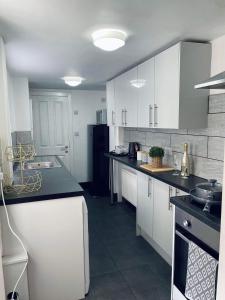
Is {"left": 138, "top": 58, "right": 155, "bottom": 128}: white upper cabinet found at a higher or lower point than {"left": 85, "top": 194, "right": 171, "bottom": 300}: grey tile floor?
higher

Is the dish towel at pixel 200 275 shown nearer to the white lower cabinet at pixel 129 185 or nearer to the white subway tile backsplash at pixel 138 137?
the white lower cabinet at pixel 129 185

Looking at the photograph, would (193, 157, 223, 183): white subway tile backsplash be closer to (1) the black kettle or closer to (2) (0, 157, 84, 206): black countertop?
(2) (0, 157, 84, 206): black countertop

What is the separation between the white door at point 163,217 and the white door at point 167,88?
0.64 m

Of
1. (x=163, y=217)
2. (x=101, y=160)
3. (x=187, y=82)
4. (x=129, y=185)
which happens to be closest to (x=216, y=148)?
(x=187, y=82)

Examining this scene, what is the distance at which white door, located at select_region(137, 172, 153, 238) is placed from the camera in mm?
2627

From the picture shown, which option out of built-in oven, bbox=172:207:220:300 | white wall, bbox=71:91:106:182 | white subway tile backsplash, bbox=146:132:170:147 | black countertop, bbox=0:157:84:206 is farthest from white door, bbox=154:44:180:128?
white wall, bbox=71:91:106:182

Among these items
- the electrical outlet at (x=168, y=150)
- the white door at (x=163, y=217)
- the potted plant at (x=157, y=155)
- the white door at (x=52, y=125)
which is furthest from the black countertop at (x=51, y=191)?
the white door at (x=52, y=125)

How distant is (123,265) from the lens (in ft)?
7.84

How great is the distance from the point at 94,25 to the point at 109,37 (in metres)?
0.15

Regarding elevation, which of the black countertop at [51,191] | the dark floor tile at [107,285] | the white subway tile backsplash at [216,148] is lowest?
the dark floor tile at [107,285]

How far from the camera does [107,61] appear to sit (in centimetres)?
274

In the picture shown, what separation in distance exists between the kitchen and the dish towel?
1 centimetres

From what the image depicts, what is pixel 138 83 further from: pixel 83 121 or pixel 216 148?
pixel 83 121

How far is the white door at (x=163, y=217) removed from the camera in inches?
89.0
